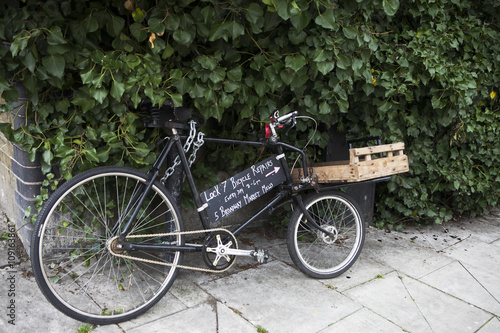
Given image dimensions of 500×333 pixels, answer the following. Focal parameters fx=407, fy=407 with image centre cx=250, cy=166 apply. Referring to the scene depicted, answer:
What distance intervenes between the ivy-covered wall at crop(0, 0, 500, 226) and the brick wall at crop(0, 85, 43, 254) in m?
0.14

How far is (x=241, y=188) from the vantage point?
111 inches

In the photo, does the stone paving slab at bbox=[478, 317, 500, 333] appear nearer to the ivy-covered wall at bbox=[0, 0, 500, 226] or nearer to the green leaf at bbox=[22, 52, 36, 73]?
the ivy-covered wall at bbox=[0, 0, 500, 226]

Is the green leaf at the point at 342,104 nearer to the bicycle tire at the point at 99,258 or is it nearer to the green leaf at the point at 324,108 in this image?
the green leaf at the point at 324,108

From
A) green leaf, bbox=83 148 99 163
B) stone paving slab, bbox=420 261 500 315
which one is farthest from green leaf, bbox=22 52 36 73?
stone paving slab, bbox=420 261 500 315

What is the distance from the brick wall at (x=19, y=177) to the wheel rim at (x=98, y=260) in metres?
0.20

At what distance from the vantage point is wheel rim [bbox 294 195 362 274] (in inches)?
Answer: 123

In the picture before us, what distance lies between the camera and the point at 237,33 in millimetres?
2461

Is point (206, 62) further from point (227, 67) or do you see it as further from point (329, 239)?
point (329, 239)

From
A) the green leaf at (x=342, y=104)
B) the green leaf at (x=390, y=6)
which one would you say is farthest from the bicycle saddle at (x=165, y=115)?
the green leaf at (x=390, y=6)

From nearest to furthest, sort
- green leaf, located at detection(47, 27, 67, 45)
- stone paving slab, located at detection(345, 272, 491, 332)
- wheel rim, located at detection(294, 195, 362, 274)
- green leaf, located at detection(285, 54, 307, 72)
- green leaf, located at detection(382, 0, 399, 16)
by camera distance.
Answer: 1. green leaf, located at detection(47, 27, 67, 45)
2. stone paving slab, located at detection(345, 272, 491, 332)
3. green leaf, located at detection(285, 54, 307, 72)
4. green leaf, located at detection(382, 0, 399, 16)
5. wheel rim, located at detection(294, 195, 362, 274)

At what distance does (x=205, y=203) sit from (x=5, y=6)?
1596mm

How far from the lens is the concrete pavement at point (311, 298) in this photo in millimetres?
2400

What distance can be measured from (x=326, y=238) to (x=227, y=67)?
151 cm

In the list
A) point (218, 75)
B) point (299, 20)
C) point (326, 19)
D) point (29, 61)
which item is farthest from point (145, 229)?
point (326, 19)
